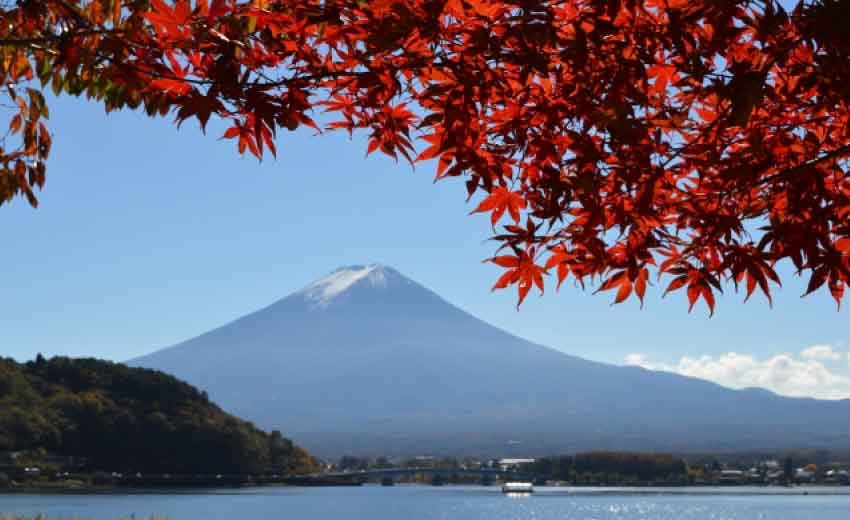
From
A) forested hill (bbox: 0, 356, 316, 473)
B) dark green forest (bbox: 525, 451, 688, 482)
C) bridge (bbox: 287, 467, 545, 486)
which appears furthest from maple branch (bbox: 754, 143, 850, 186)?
dark green forest (bbox: 525, 451, 688, 482)

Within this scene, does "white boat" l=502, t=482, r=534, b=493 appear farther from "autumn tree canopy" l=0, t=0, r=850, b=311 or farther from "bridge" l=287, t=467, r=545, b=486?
"autumn tree canopy" l=0, t=0, r=850, b=311

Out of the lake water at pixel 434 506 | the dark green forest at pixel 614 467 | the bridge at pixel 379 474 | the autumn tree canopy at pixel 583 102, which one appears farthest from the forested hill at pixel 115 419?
the autumn tree canopy at pixel 583 102

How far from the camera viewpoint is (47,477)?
92062mm

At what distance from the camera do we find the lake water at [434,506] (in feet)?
269

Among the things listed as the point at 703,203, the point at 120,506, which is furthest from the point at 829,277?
the point at 120,506

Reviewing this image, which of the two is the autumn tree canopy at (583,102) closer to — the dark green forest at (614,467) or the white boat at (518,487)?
the white boat at (518,487)

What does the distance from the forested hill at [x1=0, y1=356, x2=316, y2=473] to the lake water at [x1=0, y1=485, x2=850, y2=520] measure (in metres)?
3.26

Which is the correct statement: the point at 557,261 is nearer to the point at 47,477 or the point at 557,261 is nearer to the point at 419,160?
the point at 419,160

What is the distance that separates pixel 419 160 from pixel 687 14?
154cm

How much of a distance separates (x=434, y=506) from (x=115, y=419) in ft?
134

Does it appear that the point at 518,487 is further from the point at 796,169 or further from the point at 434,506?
the point at 796,169

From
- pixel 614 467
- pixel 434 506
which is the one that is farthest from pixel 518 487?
pixel 434 506

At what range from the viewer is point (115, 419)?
92.4 meters

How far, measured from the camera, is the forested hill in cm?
9094
